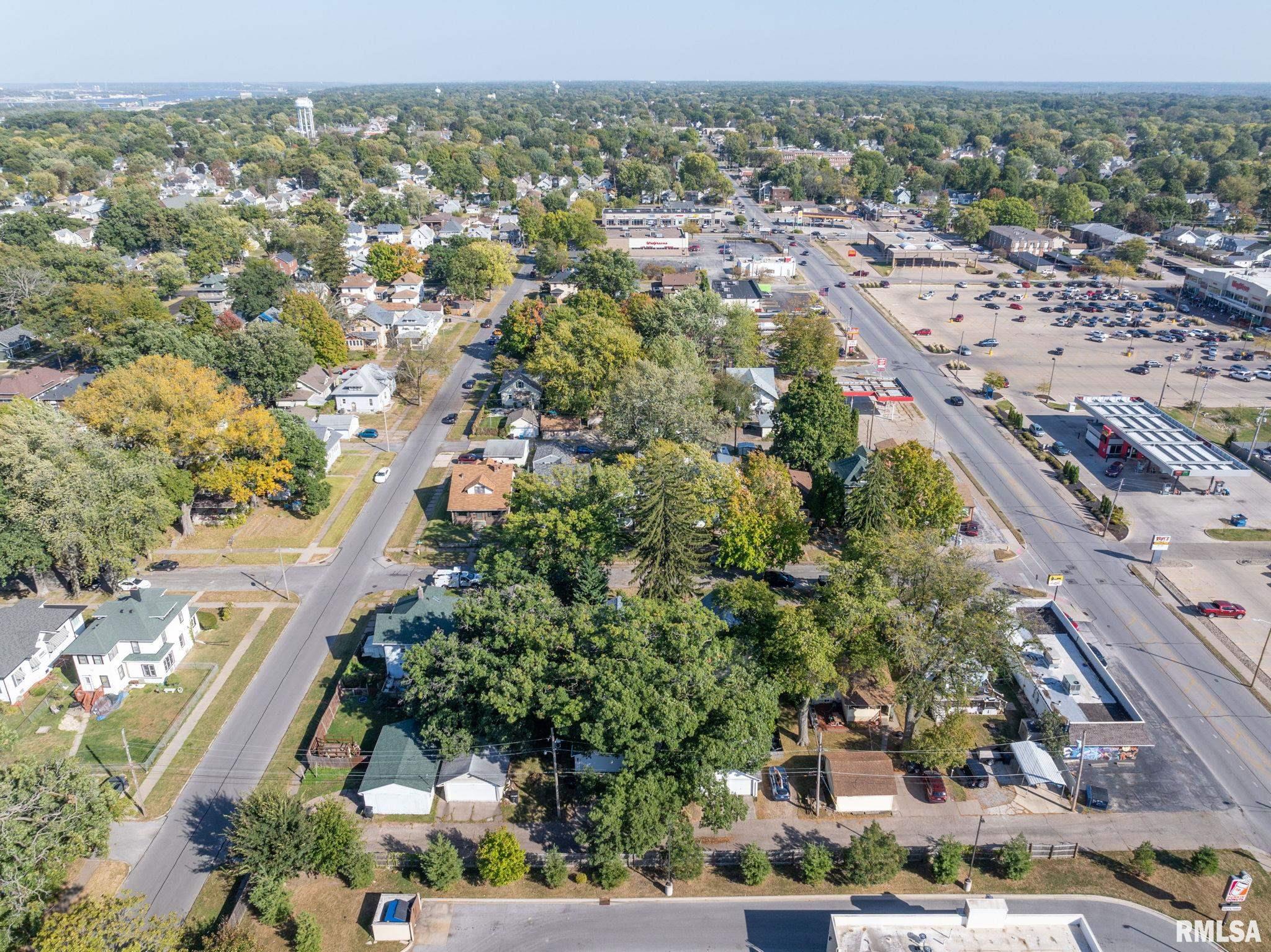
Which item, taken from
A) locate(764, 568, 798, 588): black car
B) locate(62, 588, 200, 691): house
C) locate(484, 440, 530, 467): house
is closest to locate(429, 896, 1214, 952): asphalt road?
locate(764, 568, 798, 588): black car

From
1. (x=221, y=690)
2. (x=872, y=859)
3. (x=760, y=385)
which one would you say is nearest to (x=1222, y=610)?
(x=872, y=859)

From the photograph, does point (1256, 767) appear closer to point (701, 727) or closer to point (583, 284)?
point (701, 727)

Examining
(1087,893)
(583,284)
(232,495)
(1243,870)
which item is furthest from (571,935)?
(583,284)

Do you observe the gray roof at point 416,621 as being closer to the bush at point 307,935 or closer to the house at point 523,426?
the bush at point 307,935

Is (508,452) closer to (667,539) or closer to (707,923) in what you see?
(667,539)

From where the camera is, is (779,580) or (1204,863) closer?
(1204,863)
